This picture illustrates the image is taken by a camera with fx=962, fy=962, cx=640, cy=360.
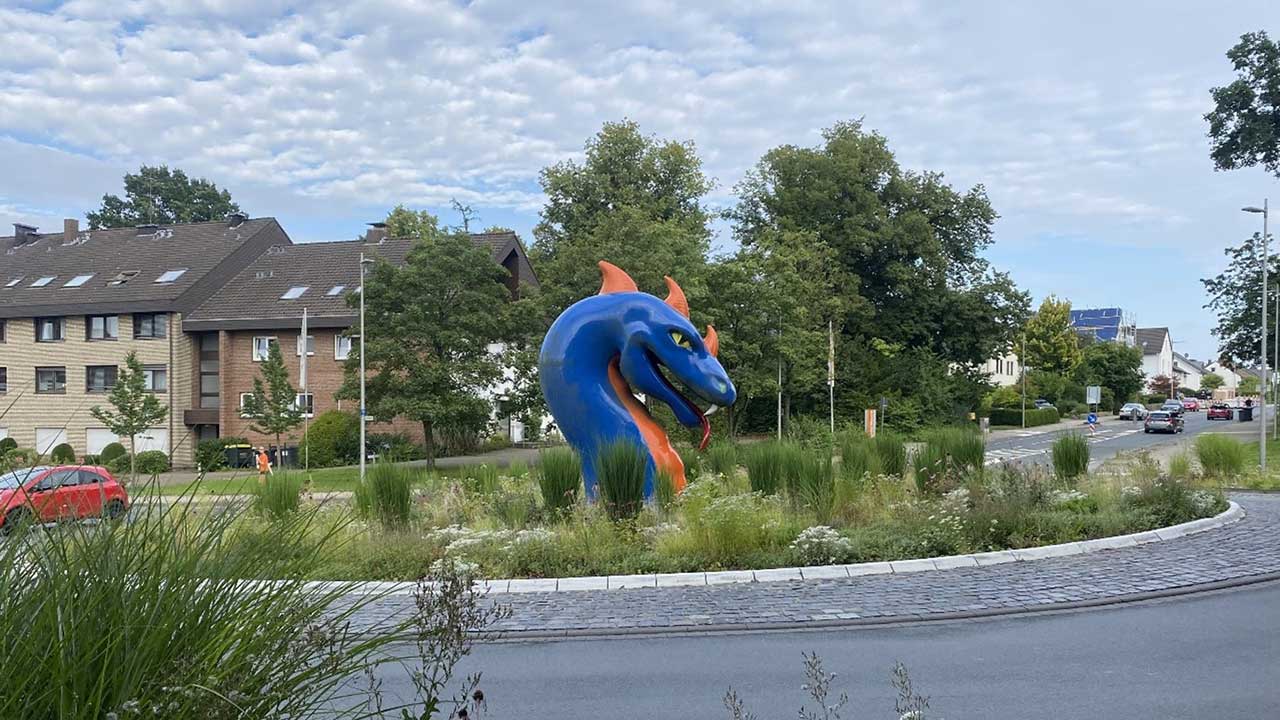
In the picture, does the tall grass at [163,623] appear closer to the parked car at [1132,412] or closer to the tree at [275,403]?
the tree at [275,403]

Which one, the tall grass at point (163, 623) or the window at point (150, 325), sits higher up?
the window at point (150, 325)

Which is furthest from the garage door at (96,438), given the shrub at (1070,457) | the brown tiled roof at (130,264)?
the shrub at (1070,457)

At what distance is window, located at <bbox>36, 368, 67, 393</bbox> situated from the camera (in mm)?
41625

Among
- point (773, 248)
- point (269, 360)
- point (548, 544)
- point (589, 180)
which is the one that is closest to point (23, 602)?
point (548, 544)

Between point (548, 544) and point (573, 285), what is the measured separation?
20.3m

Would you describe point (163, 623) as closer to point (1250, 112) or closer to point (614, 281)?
point (614, 281)

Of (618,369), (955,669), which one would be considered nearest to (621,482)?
(618,369)

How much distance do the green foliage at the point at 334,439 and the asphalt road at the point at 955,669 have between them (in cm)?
3032

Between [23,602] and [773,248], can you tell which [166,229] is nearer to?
[773,248]

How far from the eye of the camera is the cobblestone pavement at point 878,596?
7840 millimetres

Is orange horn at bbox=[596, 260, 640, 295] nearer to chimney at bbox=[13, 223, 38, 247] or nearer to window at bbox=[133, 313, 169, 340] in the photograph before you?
window at bbox=[133, 313, 169, 340]

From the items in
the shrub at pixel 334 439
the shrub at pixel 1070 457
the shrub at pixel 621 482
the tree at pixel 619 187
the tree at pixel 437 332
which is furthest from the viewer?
the tree at pixel 619 187

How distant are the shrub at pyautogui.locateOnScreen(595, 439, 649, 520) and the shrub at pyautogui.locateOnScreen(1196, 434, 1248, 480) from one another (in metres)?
13.5

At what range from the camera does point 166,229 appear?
47531 millimetres
